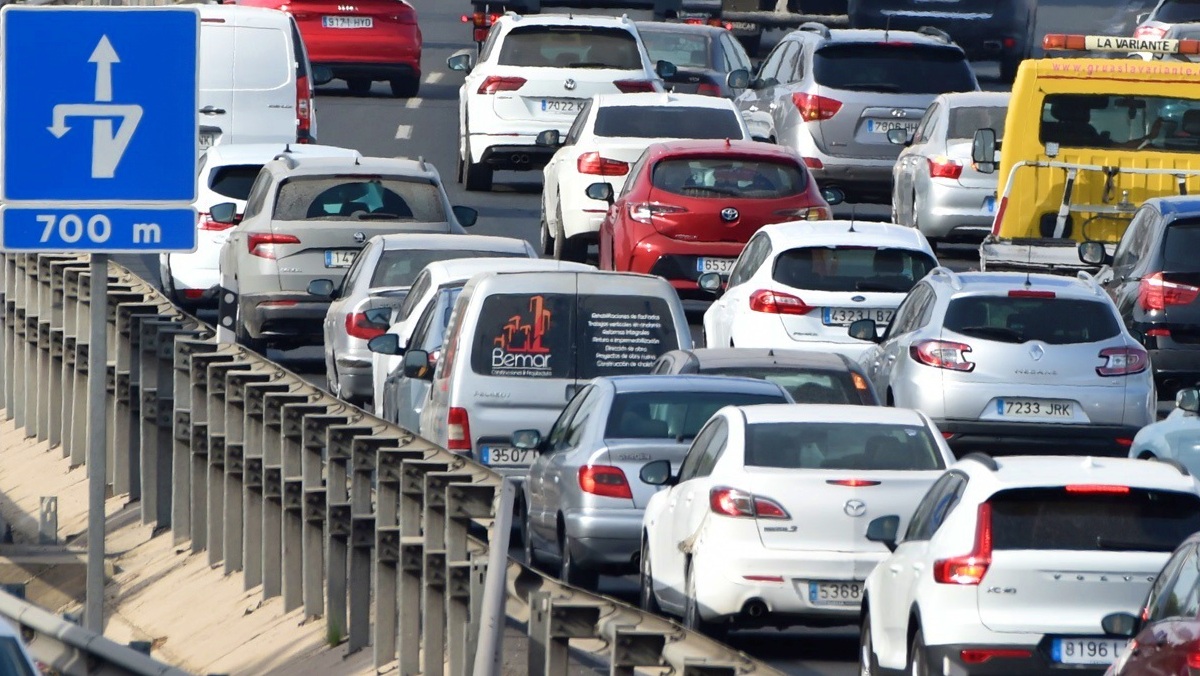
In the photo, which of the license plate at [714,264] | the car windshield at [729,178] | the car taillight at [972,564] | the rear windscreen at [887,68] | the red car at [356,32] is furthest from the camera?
the red car at [356,32]

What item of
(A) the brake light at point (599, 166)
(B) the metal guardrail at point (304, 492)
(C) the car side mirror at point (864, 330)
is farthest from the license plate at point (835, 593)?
(A) the brake light at point (599, 166)

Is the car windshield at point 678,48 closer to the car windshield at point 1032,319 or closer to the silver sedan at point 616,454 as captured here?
the car windshield at point 1032,319

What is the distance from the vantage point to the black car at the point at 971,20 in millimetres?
41531

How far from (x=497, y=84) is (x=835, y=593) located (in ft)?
61.3

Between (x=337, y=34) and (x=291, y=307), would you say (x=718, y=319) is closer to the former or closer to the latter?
(x=291, y=307)

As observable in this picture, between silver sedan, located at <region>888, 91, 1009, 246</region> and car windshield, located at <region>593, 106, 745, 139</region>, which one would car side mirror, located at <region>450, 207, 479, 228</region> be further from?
silver sedan, located at <region>888, 91, 1009, 246</region>

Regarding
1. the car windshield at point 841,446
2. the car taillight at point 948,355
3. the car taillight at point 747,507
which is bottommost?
the car taillight at point 948,355

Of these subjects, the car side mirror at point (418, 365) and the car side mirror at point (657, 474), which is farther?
the car side mirror at point (418, 365)

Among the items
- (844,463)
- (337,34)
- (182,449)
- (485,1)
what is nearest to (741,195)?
(182,449)

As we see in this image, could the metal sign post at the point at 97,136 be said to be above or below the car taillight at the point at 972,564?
above

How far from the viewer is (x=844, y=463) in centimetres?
1382

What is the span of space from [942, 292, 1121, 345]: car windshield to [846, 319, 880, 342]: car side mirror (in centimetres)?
86

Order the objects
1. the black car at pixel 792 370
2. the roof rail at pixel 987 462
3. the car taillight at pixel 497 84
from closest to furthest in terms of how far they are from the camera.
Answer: the roof rail at pixel 987 462, the black car at pixel 792 370, the car taillight at pixel 497 84

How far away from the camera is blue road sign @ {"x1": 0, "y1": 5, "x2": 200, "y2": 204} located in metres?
10.5
